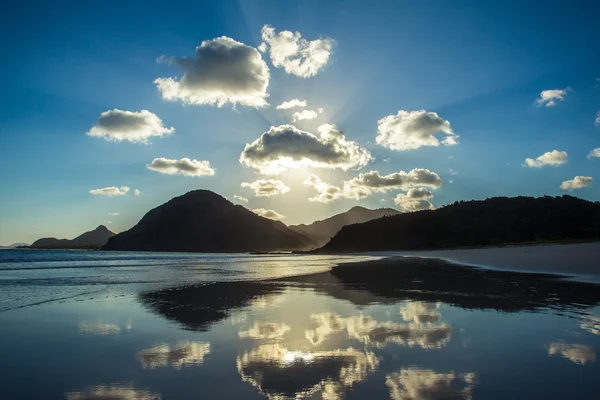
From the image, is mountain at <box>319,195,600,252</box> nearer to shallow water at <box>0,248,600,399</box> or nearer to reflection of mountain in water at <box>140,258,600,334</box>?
reflection of mountain in water at <box>140,258,600,334</box>

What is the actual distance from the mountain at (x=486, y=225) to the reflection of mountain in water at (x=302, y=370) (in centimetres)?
11651

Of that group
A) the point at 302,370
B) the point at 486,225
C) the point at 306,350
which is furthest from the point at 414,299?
the point at 486,225

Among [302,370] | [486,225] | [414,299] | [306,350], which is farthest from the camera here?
[486,225]

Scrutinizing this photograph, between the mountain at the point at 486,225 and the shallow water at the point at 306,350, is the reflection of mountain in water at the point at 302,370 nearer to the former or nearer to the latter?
the shallow water at the point at 306,350

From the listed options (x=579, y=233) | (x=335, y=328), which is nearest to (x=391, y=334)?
(x=335, y=328)

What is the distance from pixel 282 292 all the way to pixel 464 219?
494 feet

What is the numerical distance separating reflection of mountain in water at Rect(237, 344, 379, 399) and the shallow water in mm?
36

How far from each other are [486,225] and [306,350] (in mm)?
151089

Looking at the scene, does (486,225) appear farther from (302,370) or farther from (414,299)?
(302,370)

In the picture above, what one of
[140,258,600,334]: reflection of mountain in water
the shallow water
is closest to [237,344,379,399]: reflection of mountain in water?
the shallow water

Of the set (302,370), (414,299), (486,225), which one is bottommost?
(414,299)

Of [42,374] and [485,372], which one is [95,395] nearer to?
[42,374]

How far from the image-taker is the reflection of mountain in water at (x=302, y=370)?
6395 millimetres

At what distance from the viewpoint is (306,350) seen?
9.02 metres
